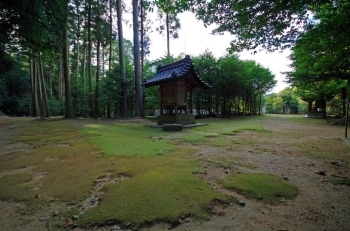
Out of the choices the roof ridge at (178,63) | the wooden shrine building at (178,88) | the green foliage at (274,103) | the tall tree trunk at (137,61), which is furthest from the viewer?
the green foliage at (274,103)

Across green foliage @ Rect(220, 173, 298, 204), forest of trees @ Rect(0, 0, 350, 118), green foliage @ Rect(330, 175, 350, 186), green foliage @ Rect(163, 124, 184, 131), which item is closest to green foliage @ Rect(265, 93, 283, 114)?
forest of trees @ Rect(0, 0, 350, 118)

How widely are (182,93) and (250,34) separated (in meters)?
8.11

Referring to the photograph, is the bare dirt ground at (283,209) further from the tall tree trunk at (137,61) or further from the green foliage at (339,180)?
the tall tree trunk at (137,61)

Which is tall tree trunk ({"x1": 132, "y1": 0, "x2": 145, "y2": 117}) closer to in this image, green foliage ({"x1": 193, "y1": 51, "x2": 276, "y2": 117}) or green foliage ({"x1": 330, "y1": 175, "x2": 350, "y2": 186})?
green foliage ({"x1": 193, "y1": 51, "x2": 276, "y2": 117})

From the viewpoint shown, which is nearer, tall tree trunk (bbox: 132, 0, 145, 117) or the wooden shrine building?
the wooden shrine building

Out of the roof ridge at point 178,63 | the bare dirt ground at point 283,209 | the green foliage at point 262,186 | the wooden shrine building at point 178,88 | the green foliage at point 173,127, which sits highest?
the roof ridge at point 178,63

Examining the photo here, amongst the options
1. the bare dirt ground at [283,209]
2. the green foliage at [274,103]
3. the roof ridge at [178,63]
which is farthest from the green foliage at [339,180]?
the green foliage at [274,103]

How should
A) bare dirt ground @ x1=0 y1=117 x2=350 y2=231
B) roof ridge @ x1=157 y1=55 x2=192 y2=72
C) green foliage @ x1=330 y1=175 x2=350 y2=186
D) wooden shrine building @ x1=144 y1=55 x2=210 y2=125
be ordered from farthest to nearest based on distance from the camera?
roof ridge @ x1=157 y1=55 x2=192 y2=72 → wooden shrine building @ x1=144 y1=55 x2=210 y2=125 → green foliage @ x1=330 y1=175 x2=350 y2=186 → bare dirt ground @ x1=0 y1=117 x2=350 y2=231

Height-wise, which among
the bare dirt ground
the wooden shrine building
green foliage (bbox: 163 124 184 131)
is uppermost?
the wooden shrine building

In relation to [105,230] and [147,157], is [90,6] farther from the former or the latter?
[105,230]

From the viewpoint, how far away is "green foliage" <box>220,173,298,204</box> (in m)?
2.50

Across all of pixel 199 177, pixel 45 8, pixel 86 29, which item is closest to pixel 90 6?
pixel 86 29

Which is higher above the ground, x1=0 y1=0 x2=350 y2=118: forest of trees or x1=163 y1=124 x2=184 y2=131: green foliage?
x1=0 y1=0 x2=350 y2=118: forest of trees

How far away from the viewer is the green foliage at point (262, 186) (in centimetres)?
250
